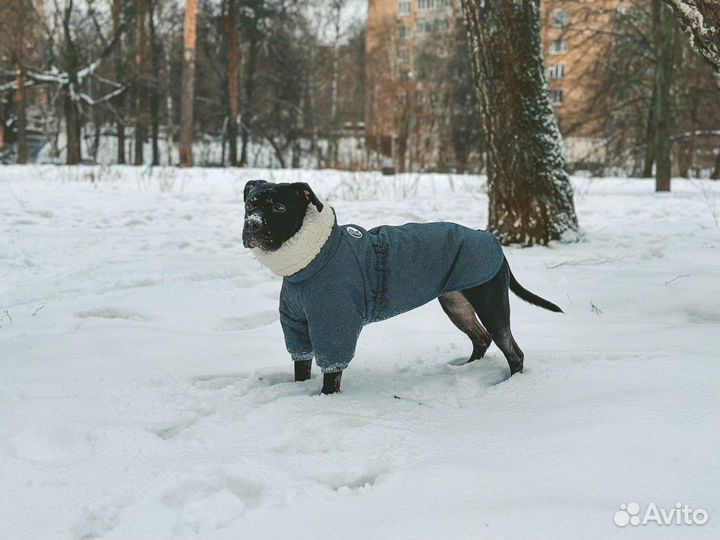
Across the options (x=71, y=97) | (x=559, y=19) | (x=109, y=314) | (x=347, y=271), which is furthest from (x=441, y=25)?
(x=347, y=271)

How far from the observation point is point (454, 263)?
321 centimetres

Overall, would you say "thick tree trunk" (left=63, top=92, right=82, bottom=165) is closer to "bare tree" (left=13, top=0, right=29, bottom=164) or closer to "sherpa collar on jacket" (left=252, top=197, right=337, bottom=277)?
"bare tree" (left=13, top=0, right=29, bottom=164)

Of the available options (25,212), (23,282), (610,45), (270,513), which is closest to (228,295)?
(23,282)

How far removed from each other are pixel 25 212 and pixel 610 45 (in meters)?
15.4

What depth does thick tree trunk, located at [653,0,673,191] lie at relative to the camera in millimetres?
14258

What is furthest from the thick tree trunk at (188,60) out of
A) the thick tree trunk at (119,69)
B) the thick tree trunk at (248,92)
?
the thick tree trunk at (248,92)

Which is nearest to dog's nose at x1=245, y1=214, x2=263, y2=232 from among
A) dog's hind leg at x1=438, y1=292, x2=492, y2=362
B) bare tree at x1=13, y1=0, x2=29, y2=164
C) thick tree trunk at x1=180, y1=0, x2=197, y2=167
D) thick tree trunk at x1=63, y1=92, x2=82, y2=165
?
dog's hind leg at x1=438, y1=292, x2=492, y2=362

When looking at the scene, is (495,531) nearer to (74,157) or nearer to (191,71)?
(191,71)

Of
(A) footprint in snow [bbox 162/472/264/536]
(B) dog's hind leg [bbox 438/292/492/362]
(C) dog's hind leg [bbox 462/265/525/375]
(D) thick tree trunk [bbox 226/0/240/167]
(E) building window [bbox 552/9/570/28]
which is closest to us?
(A) footprint in snow [bbox 162/472/264/536]

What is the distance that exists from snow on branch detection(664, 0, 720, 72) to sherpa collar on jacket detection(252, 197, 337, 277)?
2.58 m

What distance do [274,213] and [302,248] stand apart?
21cm

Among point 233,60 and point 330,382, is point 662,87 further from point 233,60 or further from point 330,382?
point 233,60

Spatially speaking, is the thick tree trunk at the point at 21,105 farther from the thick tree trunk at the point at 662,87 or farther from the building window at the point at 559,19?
the thick tree trunk at the point at 662,87

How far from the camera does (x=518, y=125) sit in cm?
616
